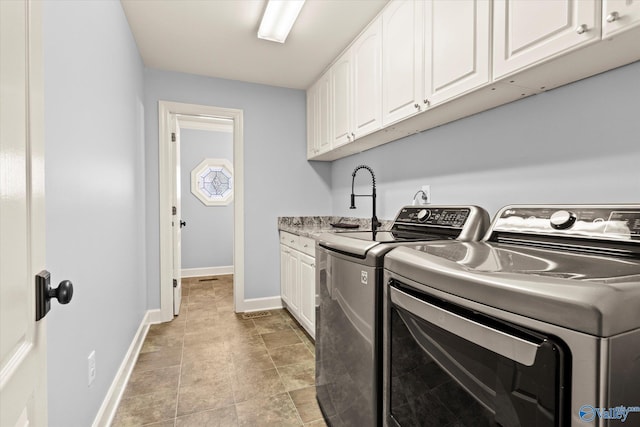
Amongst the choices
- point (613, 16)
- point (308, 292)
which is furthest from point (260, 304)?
point (613, 16)

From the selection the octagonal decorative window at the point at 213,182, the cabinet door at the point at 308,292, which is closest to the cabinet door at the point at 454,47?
the cabinet door at the point at 308,292

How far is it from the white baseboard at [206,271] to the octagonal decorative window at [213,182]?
1078 mm

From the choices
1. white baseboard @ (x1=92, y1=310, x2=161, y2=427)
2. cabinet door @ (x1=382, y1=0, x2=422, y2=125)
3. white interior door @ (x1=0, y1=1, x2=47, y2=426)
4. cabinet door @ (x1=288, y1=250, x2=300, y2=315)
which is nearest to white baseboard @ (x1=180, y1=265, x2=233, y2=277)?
white baseboard @ (x1=92, y1=310, x2=161, y2=427)

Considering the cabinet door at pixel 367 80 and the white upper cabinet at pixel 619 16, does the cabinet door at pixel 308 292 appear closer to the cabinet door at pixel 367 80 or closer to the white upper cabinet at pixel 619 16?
the cabinet door at pixel 367 80

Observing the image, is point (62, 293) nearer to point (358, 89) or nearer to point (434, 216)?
point (434, 216)

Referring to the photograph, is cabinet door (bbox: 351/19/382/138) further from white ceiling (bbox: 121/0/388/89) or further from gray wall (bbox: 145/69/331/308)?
gray wall (bbox: 145/69/331/308)

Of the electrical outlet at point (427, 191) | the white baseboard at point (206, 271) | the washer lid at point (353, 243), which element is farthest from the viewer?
Answer: the white baseboard at point (206, 271)

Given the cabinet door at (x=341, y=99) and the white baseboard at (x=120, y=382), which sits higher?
the cabinet door at (x=341, y=99)

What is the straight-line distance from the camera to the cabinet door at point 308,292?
2.46m

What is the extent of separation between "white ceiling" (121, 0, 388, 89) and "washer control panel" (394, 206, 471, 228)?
4.48 feet

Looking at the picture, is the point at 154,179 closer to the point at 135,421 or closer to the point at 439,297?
the point at 135,421

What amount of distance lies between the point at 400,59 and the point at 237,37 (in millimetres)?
1371

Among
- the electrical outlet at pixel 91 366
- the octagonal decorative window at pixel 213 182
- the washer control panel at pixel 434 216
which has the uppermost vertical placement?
the octagonal decorative window at pixel 213 182

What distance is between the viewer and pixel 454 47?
148 cm
